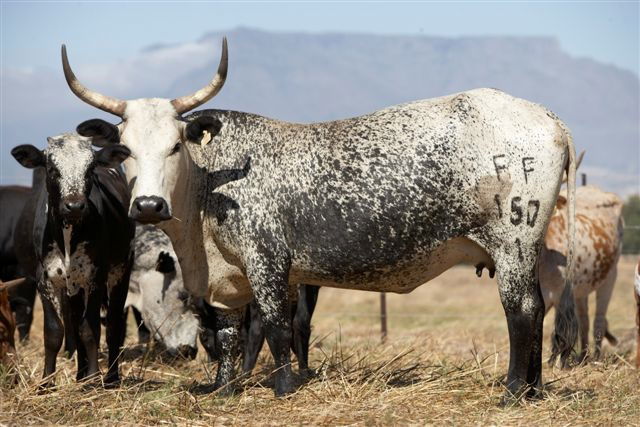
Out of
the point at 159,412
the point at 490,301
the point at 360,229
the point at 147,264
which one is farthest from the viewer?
the point at 490,301

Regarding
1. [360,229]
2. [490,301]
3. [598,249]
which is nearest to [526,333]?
[360,229]

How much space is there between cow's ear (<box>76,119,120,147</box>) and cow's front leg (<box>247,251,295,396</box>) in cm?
132

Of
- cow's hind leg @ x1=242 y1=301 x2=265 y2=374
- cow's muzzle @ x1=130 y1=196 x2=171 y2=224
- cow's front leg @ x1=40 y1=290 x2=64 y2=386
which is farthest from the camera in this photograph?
cow's hind leg @ x1=242 y1=301 x2=265 y2=374

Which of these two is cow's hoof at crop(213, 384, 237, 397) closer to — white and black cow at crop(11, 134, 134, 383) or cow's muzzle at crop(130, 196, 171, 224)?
white and black cow at crop(11, 134, 134, 383)

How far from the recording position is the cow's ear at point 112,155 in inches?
265

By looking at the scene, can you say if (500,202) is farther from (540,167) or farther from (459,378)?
(459,378)

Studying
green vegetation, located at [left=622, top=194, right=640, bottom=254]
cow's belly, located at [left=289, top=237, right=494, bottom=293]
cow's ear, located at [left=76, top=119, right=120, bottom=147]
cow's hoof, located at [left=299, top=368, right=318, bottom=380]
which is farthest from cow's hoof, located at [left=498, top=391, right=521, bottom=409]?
green vegetation, located at [left=622, top=194, right=640, bottom=254]

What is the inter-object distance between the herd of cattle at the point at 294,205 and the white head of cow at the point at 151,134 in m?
0.01

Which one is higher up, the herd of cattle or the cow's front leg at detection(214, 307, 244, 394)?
the herd of cattle

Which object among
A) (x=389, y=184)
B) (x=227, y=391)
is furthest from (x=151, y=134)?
(x=227, y=391)

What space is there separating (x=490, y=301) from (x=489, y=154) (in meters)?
16.5

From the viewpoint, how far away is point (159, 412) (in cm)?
628

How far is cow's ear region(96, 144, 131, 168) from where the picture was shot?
6738 mm

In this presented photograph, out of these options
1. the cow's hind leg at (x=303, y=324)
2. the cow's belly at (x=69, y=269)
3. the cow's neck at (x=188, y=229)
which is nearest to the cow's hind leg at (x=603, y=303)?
the cow's hind leg at (x=303, y=324)
